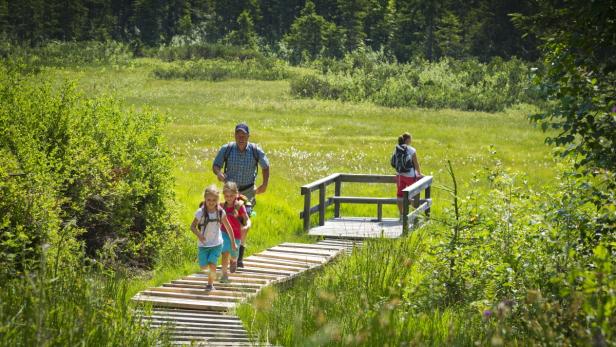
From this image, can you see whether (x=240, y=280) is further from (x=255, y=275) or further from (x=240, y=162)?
(x=240, y=162)

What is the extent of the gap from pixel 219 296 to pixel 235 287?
494 mm

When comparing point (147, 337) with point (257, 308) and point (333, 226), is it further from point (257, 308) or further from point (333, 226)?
point (333, 226)

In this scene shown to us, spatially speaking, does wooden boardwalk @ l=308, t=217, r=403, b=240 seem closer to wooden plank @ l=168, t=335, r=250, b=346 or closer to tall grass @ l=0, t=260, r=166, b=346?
wooden plank @ l=168, t=335, r=250, b=346

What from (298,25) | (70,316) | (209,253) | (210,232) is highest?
(298,25)

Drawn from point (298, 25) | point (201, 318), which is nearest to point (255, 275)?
point (201, 318)

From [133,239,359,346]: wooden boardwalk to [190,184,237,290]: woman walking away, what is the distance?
30 centimetres

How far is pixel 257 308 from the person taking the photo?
33.7 feet

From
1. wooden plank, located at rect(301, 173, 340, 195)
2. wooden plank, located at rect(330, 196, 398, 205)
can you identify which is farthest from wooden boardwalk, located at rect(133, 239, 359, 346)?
Result: wooden plank, located at rect(330, 196, 398, 205)

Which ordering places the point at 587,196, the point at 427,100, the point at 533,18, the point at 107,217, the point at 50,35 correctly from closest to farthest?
the point at 587,196, the point at 533,18, the point at 107,217, the point at 427,100, the point at 50,35

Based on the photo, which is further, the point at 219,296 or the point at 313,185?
the point at 313,185

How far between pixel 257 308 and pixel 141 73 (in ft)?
217

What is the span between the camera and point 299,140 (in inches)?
1528

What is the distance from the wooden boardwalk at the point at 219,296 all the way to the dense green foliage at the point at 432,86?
40732 millimetres

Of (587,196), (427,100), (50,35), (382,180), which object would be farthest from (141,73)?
(587,196)
